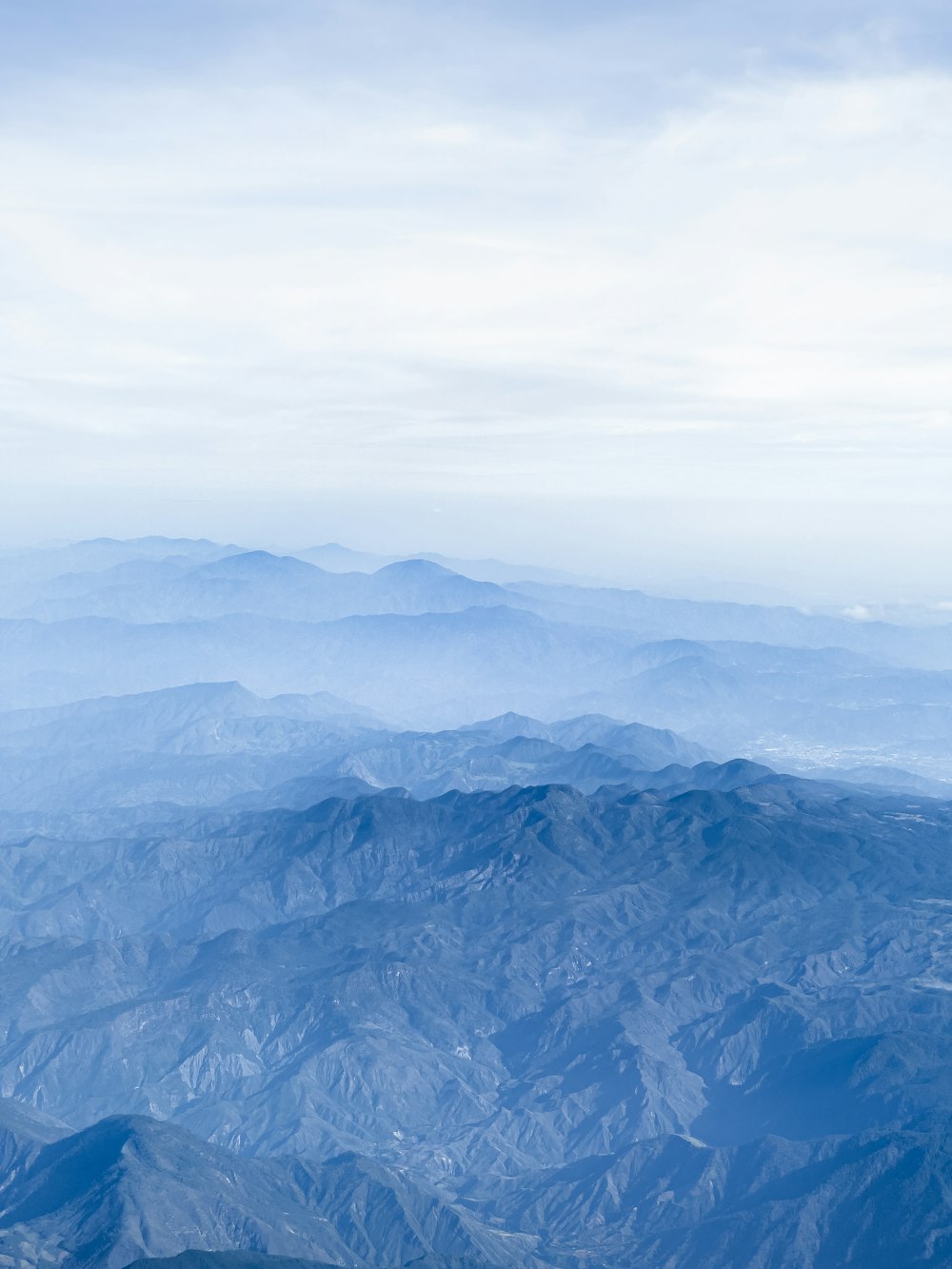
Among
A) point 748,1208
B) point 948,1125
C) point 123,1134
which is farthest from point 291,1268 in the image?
point 948,1125

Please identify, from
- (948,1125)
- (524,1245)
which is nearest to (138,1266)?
(524,1245)

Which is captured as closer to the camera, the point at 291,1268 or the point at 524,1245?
the point at 291,1268

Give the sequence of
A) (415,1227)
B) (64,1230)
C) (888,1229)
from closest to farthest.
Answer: (64,1230)
(888,1229)
(415,1227)

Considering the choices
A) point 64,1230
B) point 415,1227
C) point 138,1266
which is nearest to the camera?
point 138,1266

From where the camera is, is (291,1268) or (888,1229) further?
(888,1229)

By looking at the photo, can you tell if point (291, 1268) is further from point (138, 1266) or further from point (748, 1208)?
point (748, 1208)

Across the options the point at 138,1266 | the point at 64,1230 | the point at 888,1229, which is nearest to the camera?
the point at 138,1266

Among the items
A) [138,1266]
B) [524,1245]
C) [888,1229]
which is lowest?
[524,1245]

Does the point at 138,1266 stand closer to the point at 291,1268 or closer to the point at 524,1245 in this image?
the point at 291,1268

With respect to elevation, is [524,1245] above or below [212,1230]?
below
